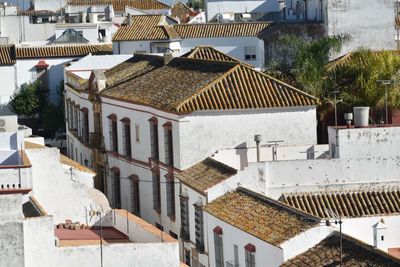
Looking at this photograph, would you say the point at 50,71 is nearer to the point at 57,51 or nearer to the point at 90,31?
the point at 57,51

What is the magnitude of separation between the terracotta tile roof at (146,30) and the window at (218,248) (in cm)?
3249

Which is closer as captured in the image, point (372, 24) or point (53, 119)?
point (372, 24)

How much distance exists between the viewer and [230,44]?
67.9m

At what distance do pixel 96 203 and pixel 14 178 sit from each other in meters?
6.00

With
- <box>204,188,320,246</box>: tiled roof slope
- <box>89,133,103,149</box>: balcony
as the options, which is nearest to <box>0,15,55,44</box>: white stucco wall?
<box>89,133,103,149</box>: balcony

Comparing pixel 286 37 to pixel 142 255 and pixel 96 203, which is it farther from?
pixel 142 255

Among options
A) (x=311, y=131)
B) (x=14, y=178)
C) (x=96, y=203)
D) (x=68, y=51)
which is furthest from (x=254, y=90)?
(x=68, y=51)

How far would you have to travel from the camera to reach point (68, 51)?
7444 centimetres

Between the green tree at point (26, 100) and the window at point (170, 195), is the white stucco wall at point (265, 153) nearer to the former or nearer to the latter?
the window at point (170, 195)

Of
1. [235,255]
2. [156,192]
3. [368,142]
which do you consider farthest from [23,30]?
[235,255]

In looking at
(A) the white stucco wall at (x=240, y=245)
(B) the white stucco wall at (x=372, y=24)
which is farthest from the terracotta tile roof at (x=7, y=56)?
(A) the white stucco wall at (x=240, y=245)

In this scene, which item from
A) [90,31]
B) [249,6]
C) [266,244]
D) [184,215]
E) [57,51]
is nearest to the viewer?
[266,244]

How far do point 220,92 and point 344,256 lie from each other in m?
15.2

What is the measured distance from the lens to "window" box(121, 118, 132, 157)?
160ft
